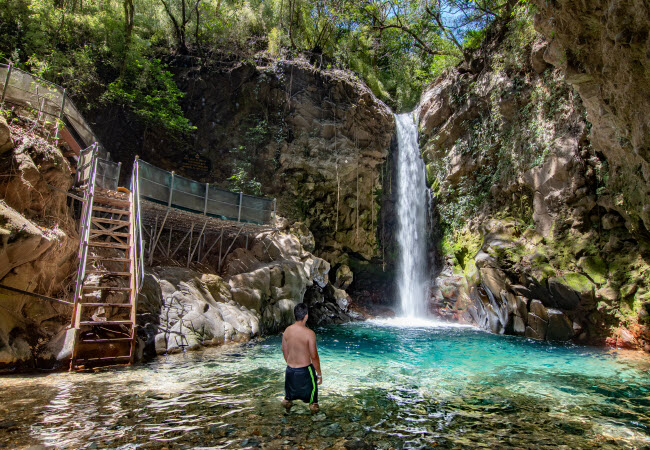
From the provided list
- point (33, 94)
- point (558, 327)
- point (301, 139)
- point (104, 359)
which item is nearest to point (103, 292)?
point (104, 359)

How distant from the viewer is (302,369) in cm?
421

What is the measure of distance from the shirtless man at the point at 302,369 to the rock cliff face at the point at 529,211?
9.31m

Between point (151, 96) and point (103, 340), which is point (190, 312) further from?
point (151, 96)

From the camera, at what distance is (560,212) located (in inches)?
493

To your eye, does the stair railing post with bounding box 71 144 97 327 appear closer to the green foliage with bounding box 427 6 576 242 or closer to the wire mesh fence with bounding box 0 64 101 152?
the wire mesh fence with bounding box 0 64 101 152

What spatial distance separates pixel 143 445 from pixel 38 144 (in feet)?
24.4

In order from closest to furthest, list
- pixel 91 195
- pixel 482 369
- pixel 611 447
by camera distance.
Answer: pixel 611 447 < pixel 482 369 < pixel 91 195

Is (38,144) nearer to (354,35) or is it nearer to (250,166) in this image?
(250,166)

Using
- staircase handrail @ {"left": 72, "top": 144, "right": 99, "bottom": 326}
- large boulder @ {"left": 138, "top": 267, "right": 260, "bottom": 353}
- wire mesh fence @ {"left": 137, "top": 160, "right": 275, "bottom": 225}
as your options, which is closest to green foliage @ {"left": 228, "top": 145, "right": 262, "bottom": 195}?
wire mesh fence @ {"left": 137, "top": 160, "right": 275, "bottom": 225}

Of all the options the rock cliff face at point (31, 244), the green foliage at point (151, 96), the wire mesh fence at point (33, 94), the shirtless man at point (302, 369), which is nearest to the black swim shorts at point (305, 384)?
the shirtless man at point (302, 369)

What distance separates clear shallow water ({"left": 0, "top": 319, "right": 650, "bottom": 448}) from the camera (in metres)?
3.46

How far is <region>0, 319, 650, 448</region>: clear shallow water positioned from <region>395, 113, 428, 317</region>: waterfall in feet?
36.1

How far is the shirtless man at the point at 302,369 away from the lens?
13.8 feet

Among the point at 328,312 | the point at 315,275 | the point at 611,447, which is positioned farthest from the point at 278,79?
the point at 611,447
